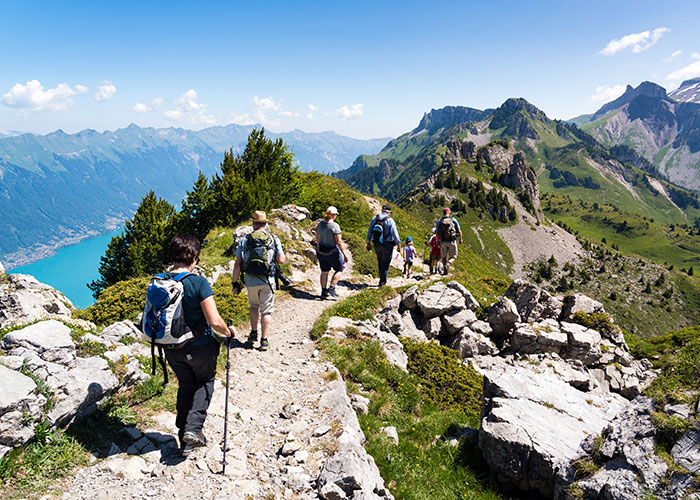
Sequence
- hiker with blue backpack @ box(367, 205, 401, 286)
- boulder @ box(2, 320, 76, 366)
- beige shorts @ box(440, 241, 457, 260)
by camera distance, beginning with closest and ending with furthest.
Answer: boulder @ box(2, 320, 76, 366) < hiker with blue backpack @ box(367, 205, 401, 286) < beige shorts @ box(440, 241, 457, 260)

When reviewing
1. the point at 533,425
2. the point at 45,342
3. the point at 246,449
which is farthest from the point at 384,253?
the point at 45,342

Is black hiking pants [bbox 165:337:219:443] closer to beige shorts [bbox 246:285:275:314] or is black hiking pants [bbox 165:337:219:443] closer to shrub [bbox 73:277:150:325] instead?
beige shorts [bbox 246:285:275:314]

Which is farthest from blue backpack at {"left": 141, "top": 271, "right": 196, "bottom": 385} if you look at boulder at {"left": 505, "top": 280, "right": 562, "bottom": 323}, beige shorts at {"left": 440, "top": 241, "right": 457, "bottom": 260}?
beige shorts at {"left": 440, "top": 241, "right": 457, "bottom": 260}

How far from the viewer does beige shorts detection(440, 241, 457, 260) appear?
18766mm

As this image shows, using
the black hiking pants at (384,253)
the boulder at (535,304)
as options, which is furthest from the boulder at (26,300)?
the boulder at (535,304)

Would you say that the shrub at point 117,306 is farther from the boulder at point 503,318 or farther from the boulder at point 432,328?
the boulder at point 503,318

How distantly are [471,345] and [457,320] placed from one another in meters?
1.23

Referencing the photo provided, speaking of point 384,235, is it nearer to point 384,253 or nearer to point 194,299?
point 384,253

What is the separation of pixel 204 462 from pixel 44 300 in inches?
394

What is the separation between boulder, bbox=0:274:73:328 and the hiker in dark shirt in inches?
279

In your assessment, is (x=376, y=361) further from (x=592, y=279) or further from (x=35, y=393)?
(x=592, y=279)

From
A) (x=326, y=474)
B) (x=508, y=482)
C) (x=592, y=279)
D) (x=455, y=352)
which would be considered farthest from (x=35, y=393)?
(x=592, y=279)

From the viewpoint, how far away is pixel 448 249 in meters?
19.0

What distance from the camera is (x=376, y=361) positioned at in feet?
32.2
